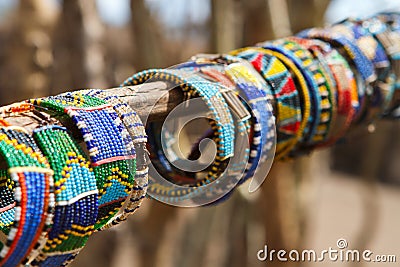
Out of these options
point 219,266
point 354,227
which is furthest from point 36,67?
point 354,227

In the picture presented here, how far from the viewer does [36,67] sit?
1.26 m

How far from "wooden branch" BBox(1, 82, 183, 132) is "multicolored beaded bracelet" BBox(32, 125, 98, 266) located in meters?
0.10

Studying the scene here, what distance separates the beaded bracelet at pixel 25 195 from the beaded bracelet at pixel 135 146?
0.09 m

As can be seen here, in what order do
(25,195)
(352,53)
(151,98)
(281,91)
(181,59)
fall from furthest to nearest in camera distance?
(181,59) < (352,53) < (281,91) < (151,98) < (25,195)

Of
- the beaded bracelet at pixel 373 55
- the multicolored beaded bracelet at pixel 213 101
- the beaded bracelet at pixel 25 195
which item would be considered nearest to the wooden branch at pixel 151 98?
the multicolored beaded bracelet at pixel 213 101

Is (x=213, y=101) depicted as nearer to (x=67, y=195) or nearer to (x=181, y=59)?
(x=67, y=195)

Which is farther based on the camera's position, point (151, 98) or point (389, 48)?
point (389, 48)

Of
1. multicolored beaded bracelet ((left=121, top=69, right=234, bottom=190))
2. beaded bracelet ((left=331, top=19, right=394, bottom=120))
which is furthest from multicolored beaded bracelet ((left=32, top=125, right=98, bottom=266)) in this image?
beaded bracelet ((left=331, top=19, right=394, bottom=120))

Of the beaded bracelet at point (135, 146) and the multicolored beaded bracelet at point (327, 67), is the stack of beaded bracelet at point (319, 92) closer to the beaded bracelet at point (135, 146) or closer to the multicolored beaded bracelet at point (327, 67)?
the multicolored beaded bracelet at point (327, 67)

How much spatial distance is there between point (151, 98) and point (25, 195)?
0.18 meters

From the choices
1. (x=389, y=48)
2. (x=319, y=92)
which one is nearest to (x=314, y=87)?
(x=319, y=92)

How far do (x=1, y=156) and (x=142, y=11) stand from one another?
3.79ft

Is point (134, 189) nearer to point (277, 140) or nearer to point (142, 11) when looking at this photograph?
point (277, 140)

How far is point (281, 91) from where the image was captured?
0.66m
